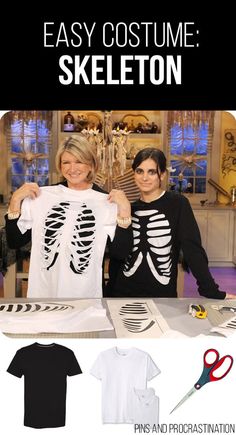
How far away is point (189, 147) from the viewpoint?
591 centimetres

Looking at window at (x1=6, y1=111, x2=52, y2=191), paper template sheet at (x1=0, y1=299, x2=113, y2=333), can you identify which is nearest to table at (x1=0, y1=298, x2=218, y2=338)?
paper template sheet at (x1=0, y1=299, x2=113, y2=333)

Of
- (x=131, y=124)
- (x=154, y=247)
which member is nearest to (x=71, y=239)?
(x=154, y=247)

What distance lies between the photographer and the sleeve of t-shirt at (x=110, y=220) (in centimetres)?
219

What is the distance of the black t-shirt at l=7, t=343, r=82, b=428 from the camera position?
168 cm

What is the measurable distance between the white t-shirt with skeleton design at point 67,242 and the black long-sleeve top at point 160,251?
0.10 metres

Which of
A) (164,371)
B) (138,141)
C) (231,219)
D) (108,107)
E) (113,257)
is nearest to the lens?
(164,371)

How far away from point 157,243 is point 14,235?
562 millimetres

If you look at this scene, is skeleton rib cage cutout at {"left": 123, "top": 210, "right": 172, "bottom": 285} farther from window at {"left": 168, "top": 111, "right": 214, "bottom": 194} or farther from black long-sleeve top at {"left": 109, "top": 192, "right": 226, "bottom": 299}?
window at {"left": 168, "top": 111, "right": 214, "bottom": 194}

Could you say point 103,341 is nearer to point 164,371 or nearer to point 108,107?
point 164,371

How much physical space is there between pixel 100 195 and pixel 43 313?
0.59 m

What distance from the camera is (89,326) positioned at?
5.74ft

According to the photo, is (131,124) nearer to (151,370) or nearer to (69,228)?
(69,228)

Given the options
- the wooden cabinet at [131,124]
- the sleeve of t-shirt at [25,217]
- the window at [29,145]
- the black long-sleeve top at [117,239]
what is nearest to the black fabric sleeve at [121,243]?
the black long-sleeve top at [117,239]

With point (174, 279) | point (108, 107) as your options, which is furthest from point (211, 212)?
point (108, 107)
